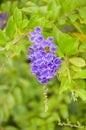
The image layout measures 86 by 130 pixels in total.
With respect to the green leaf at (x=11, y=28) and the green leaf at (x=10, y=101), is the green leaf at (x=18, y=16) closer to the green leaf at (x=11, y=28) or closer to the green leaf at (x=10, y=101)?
the green leaf at (x=11, y=28)

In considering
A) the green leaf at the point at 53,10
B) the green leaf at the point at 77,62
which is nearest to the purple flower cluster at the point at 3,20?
the green leaf at the point at 53,10

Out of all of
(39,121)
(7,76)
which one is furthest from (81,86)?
(7,76)

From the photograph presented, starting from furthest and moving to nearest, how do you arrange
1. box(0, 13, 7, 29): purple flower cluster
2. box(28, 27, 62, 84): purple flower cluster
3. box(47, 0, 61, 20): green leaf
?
box(0, 13, 7, 29): purple flower cluster < box(47, 0, 61, 20): green leaf < box(28, 27, 62, 84): purple flower cluster

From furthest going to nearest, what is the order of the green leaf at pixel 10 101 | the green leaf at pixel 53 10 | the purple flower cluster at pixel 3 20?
the green leaf at pixel 10 101 → the purple flower cluster at pixel 3 20 → the green leaf at pixel 53 10

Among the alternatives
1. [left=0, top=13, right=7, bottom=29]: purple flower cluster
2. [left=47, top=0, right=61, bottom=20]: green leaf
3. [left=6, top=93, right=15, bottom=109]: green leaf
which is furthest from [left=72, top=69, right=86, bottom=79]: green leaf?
[left=6, top=93, right=15, bottom=109]: green leaf

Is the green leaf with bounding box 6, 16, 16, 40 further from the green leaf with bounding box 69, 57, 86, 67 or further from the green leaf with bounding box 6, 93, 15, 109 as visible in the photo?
the green leaf with bounding box 6, 93, 15, 109

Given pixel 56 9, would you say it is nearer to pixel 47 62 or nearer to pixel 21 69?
pixel 47 62

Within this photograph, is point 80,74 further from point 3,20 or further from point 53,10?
point 3,20

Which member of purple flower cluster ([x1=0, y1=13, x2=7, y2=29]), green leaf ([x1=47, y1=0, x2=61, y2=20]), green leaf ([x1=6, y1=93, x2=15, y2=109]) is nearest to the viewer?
green leaf ([x1=47, y1=0, x2=61, y2=20])
